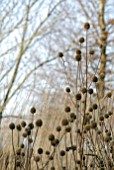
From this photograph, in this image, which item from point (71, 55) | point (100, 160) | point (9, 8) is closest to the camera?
point (100, 160)

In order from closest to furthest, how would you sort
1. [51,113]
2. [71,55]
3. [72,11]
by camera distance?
1. [51,113]
2. [71,55]
3. [72,11]

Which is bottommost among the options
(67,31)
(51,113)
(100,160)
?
(100,160)

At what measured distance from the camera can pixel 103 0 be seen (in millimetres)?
11961

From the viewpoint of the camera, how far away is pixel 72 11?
12.6m

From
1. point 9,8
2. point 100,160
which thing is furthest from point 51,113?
point 9,8

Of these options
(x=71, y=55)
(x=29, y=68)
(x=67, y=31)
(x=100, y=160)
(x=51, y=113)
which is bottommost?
(x=100, y=160)

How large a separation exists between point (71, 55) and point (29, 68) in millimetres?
1577

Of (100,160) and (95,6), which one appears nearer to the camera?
(100,160)

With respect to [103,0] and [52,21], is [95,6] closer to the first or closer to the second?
[103,0]

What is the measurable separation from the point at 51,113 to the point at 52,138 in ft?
8.41

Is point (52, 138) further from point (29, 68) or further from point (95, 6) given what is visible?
point (95, 6)

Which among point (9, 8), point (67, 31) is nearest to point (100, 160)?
point (9, 8)

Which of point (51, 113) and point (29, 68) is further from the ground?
point (29, 68)

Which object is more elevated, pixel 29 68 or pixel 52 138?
pixel 29 68
